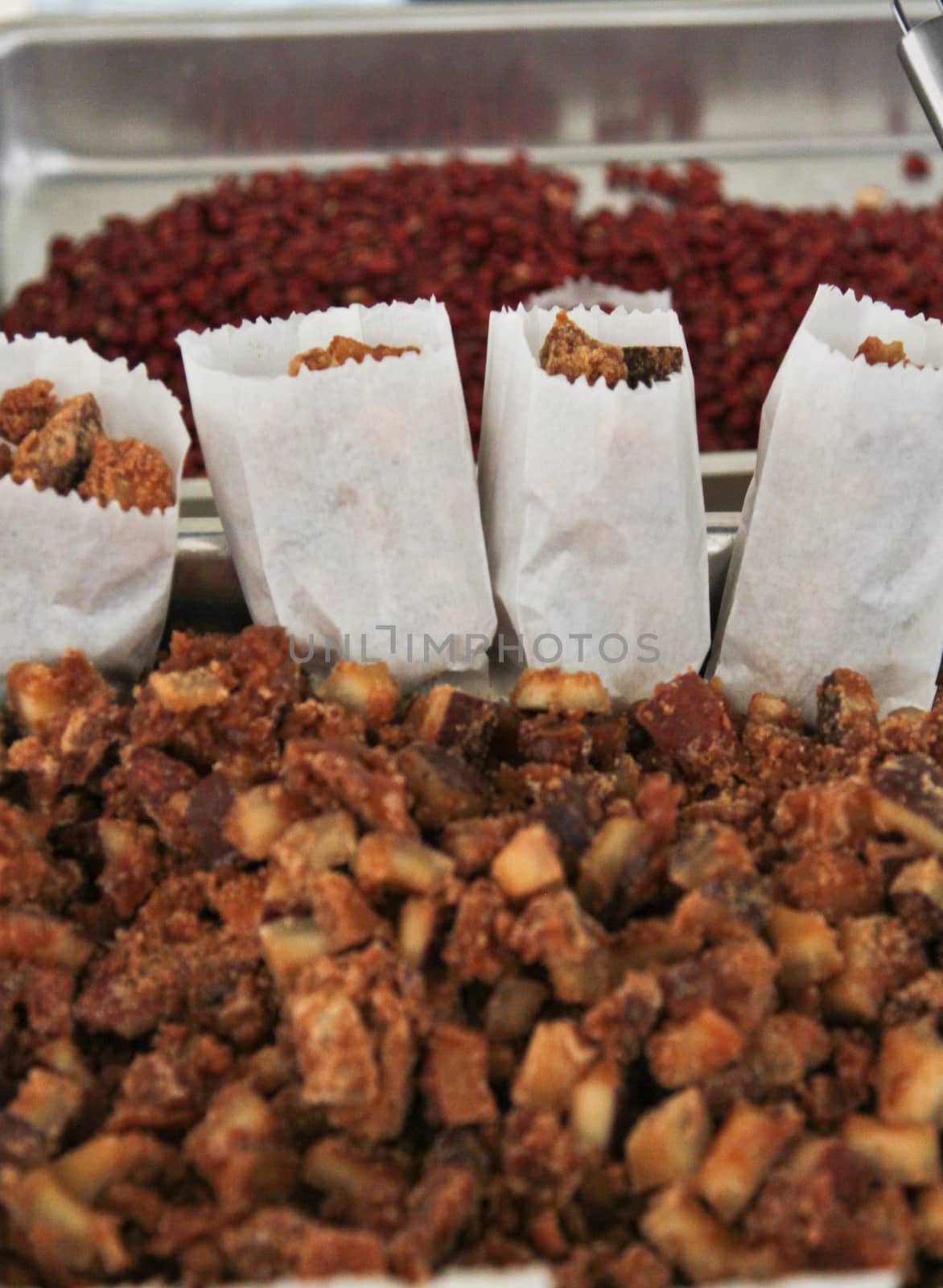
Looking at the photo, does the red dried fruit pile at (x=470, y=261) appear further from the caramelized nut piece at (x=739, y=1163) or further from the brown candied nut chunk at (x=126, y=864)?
the caramelized nut piece at (x=739, y=1163)

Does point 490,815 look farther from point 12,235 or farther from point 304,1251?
point 12,235

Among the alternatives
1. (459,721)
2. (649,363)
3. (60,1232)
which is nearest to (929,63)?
(649,363)

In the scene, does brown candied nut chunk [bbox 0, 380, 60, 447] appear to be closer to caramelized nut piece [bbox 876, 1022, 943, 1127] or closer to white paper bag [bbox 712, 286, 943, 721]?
white paper bag [bbox 712, 286, 943, 721]

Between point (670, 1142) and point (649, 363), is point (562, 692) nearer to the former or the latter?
point (649, 363)

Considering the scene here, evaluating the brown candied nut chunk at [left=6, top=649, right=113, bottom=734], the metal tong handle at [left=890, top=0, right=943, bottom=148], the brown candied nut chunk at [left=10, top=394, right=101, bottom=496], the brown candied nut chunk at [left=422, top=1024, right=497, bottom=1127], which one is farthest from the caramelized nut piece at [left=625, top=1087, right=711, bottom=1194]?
the metal tong handle at [left=890, top=0, right=943, bottom=148]

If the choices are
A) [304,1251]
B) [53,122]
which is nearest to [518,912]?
[304,1251]
